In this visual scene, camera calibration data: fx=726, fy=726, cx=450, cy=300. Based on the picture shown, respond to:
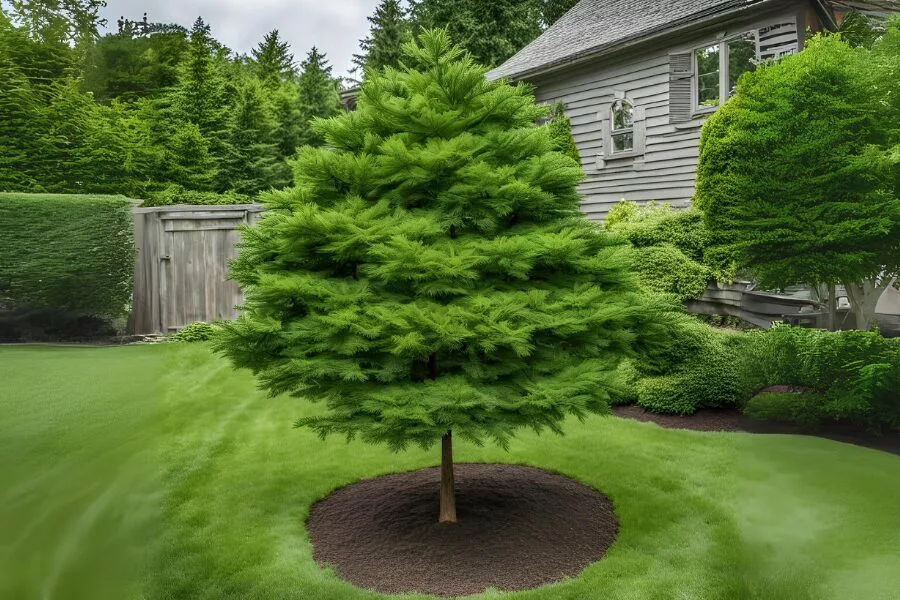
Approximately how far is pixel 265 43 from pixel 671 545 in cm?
2310

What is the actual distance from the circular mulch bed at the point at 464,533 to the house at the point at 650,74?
7.54 m

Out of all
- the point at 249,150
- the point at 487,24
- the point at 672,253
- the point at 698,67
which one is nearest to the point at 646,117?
the point at 698,67

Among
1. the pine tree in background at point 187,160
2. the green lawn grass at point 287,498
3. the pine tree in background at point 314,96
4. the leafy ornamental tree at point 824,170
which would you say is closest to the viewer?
the green lawn grass at point 287,498

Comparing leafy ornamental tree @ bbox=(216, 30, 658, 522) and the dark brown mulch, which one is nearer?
leafy ornamental tree @ bbox=(216, 30, 658, 522)

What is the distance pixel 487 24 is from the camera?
24953mm

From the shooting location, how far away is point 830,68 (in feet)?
25.8

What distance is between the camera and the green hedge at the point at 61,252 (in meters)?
10.7

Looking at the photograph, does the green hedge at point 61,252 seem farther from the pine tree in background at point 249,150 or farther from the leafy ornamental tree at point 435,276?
the leafy ornamental tree at point 435,276

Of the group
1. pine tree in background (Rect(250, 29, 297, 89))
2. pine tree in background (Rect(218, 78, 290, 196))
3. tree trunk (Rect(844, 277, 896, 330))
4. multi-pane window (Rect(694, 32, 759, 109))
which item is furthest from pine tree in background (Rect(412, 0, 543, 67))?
tree trunk (Rect(844, 277, 896, 330))

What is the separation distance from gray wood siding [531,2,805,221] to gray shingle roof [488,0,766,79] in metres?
0.36

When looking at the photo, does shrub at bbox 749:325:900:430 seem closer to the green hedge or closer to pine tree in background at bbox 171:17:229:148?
the green hedge

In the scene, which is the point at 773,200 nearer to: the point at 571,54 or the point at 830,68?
the point at 830,68

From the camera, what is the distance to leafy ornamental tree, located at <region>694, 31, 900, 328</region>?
7.79 meters

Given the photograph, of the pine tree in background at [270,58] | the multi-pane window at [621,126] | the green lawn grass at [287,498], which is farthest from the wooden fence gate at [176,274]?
the pine tree in background at [270,58]
